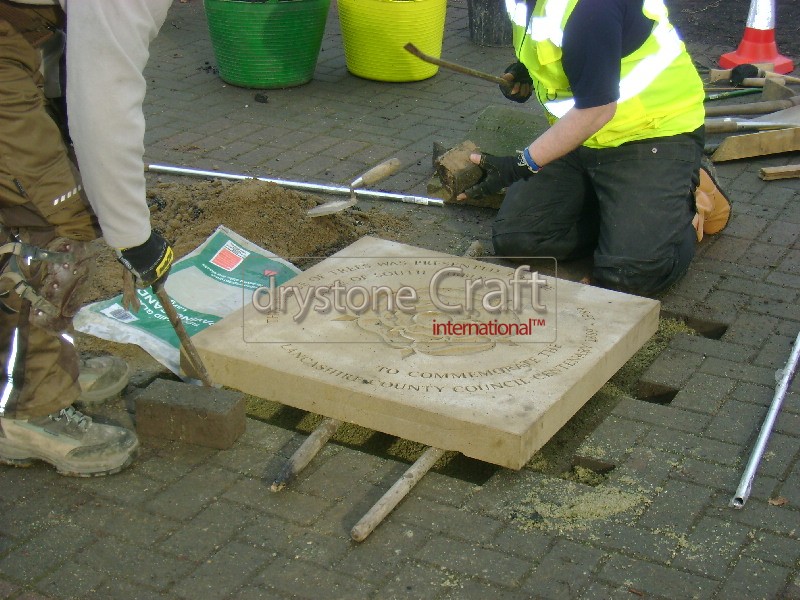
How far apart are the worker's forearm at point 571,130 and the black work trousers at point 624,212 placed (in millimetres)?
332

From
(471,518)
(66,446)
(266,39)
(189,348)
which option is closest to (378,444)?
(471,518)

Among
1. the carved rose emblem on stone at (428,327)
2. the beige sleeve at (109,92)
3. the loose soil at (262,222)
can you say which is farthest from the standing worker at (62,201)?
the loose soil at (262,222)

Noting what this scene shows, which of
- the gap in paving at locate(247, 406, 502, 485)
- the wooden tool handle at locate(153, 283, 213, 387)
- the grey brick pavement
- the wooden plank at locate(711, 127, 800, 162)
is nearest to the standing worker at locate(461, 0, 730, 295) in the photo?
the grey brick pavement

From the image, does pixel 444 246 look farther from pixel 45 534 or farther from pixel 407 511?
pixel 45 534

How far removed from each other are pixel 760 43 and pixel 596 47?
3893 millimetres

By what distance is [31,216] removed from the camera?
9.68ft

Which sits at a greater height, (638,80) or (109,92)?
(109,92)

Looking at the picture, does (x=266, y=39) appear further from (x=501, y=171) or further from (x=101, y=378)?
(x=101, y=378)

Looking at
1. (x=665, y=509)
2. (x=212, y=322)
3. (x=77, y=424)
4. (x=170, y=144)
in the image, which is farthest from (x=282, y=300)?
(x=170, y=144)

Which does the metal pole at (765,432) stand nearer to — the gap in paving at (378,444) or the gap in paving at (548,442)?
the gap in paving at (548,442)

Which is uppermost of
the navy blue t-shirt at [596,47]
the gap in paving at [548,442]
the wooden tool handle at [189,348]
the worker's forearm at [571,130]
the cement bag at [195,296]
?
the navy blue t-shirt at [596,47]

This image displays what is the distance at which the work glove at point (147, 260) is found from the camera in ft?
9.38

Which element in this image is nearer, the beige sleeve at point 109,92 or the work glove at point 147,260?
the beige sleeve at point 109,92

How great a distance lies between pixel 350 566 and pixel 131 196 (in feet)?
3.77
